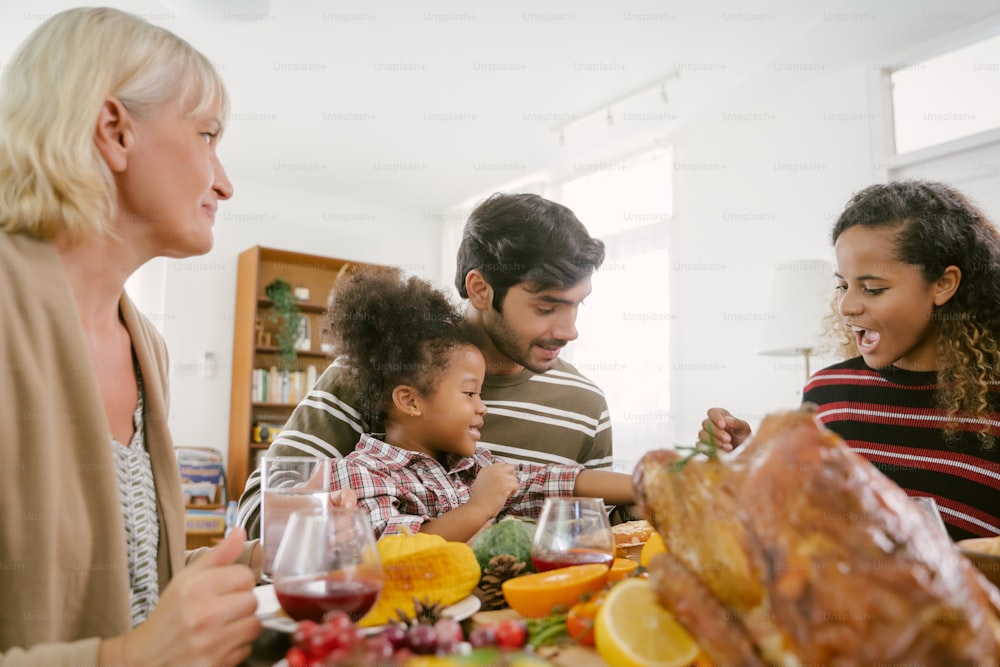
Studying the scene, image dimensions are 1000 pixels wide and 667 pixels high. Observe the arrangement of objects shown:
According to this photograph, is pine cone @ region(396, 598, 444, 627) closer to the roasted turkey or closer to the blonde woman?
the blonde woman

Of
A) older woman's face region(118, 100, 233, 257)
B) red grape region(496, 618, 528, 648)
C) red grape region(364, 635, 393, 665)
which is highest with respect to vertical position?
older woman's face region(118, 100, 233, 257)

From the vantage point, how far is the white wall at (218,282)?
6855mm

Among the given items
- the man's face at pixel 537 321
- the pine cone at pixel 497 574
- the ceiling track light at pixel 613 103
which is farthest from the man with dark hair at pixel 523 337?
the ceiling track light at pixel 613 103

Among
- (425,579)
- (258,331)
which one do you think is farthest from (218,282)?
(425,579)

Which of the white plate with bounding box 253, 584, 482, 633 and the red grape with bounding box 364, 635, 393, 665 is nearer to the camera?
the red grape with bounding box 364, 635, 393, 665

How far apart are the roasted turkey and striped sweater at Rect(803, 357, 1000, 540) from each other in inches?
52.3

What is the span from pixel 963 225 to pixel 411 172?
5555mm

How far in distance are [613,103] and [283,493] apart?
15.8 ft

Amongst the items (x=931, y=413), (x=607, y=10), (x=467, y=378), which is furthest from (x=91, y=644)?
(x=607, y=10)

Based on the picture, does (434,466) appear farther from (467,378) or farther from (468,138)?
(468,138)

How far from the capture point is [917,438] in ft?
6.75

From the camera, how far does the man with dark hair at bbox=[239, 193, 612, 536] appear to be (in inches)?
81.1

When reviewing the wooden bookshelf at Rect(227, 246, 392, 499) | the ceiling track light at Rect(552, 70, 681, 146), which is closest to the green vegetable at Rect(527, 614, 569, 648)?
the ceiling track light at Rect(552, 70, 681, 146)

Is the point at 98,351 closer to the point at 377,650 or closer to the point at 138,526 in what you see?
the point at 138,526
